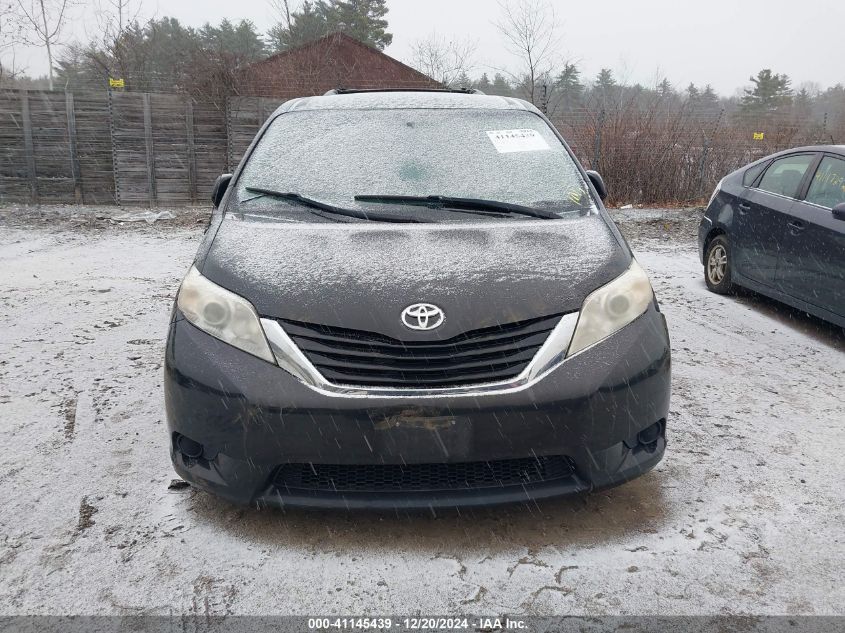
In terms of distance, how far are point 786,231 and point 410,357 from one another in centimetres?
445

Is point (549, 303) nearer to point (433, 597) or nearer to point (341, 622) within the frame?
point (433, 597)

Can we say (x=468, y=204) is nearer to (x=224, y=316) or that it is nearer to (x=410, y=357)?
(x=410, y=357)

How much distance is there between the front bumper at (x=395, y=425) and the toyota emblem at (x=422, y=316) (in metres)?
0.26

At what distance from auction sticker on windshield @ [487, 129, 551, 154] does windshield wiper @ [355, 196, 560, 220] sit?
51 cm

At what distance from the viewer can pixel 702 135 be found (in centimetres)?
1434

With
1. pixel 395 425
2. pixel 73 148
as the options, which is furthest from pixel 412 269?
pixel 73 148

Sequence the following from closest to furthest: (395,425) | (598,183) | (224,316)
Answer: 1. (395,425)
2. (224,316)
3. (598,183)

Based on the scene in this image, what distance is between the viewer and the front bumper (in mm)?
2221

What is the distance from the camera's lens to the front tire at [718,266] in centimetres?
643

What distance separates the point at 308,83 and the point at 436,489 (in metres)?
15.7

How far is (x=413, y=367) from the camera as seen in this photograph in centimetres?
228

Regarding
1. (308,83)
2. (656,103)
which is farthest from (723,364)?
(308,83)

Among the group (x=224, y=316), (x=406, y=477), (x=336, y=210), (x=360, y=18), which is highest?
(x=360, y=18)

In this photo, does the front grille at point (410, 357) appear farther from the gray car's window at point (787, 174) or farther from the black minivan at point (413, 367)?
the gray car's window at point (787, 174)
